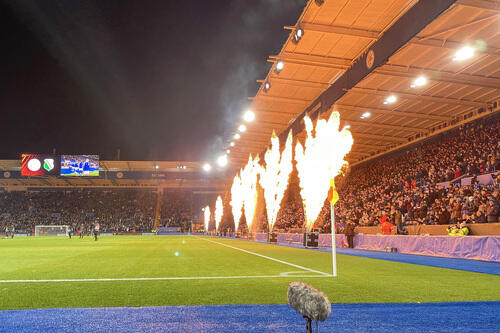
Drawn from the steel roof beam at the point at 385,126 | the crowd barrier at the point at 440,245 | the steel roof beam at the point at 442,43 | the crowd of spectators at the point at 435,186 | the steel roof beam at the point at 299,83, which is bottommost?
the crowd barrier at the point at 440,245

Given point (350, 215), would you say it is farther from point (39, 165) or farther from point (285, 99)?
point (39, 165)

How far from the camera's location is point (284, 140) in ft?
108

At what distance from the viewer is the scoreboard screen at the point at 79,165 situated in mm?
60969

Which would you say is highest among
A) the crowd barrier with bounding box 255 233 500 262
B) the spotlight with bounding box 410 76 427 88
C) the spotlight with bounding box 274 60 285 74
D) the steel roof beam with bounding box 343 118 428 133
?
the spotlight with bounding box 274 60 285 74

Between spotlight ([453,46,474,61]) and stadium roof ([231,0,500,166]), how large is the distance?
0.35ft

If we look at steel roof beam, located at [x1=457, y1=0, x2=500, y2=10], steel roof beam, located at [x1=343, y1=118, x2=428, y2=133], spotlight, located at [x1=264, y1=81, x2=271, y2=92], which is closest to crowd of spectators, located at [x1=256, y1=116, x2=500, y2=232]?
steel roof beam, located at [x1=343, y1=118, x2=428, y2=133]

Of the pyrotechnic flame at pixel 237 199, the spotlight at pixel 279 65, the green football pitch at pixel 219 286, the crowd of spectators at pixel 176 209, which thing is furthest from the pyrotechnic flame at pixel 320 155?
the crowd of spectators at pixel 176 209

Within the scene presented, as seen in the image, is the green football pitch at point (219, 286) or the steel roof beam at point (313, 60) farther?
the steel roof beam at point (313, 60)

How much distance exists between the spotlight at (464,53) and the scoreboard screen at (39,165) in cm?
5586

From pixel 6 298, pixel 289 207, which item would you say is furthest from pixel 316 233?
pixel 289 207

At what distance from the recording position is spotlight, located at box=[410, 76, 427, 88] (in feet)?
68.0

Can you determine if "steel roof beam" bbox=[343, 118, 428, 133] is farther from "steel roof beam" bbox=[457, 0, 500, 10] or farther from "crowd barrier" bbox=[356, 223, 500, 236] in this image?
"steel roof beam" bbox=[457, 0, 500, 10]

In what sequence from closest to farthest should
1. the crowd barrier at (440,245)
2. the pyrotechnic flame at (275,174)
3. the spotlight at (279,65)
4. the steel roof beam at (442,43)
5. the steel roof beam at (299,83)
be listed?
the crowd barrier at (440,245) < the steel roof beam at (442,43) < the spotlight at (279,65) < the steel roof beam at (299,83) < the pyrotechnic flame at (275,174)

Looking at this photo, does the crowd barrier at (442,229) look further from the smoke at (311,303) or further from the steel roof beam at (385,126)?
the smoke at (311,303)
